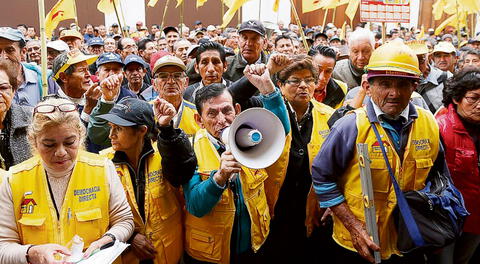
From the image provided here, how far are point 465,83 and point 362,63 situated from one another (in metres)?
1.74

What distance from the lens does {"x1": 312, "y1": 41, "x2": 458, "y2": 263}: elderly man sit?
8.41 ft

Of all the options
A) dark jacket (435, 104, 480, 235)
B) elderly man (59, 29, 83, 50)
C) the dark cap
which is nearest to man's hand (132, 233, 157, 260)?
dark jacket (435, 104, 480, 235)

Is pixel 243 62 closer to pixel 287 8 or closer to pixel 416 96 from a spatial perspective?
pixel 416 96

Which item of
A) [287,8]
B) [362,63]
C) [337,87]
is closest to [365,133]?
[337,87]

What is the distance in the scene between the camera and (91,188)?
2.33 meters

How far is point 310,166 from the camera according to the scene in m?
3.30

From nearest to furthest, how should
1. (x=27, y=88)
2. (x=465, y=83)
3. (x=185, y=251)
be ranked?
1. (x=185, y=251)
2. (x=465, y=83)
3. (x=27, y=88)

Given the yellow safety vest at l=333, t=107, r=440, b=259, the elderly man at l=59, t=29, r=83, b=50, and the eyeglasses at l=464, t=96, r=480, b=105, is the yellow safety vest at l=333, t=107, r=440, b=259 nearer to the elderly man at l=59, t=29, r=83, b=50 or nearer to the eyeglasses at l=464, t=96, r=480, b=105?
the eyeglasses at l=464, t=96, r=480, b=105

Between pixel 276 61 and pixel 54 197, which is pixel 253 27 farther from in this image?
pixel 54 197

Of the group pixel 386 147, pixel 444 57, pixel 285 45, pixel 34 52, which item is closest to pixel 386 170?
pixel 386 147

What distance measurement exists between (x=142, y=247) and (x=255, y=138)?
3.21 ft

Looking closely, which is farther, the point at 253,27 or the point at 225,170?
the point at 253,27

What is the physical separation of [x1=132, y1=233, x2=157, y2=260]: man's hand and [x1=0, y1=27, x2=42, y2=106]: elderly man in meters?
2.21

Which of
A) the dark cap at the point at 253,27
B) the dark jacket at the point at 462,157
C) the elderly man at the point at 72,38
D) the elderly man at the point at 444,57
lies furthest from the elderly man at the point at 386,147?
the elderly man at the point at 72,38
